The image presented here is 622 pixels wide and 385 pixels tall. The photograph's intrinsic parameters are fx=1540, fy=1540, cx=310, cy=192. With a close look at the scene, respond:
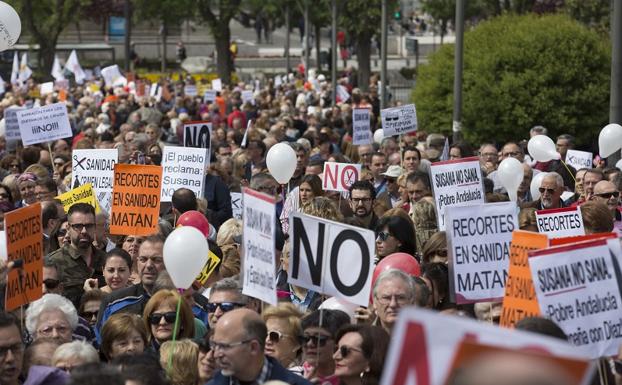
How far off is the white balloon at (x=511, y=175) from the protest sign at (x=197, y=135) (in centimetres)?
510

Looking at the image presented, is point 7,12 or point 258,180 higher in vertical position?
point 7,12

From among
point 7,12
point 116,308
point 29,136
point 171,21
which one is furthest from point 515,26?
point 171,21

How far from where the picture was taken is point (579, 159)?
17094mm

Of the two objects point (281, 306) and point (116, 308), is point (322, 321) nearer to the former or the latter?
point (281, 306)

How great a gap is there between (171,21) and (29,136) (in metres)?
41.9

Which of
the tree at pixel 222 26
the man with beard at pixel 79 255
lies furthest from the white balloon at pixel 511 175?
the tree at pixel 222 26

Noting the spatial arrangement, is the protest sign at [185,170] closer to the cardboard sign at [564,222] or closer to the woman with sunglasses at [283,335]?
the cardboard sign at [564,222]

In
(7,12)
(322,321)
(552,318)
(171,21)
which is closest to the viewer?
(552,318)

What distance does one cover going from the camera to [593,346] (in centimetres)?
769

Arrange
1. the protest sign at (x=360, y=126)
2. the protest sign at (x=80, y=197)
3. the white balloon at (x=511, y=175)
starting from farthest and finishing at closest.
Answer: the protest sign at (x=360, y=126), the white balloon at (x=511, y=175), the protest sign at (x=80, y=197)

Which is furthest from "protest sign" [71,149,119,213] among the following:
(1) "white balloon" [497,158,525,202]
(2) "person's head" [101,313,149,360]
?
(2) "person's head" [101,313,149,360]

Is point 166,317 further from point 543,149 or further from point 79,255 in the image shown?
point 543,149

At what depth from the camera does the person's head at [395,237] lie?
424 inches

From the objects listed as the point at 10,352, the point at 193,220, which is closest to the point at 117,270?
the point at 193,220
